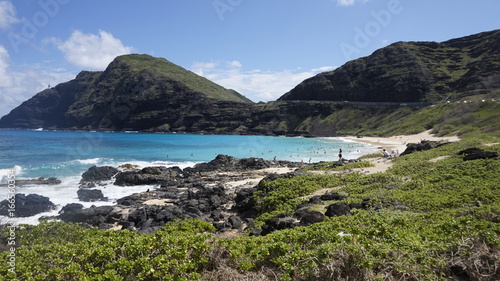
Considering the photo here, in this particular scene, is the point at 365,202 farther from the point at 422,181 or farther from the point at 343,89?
the point at 343,89

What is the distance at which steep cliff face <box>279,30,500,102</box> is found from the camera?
115450 mm

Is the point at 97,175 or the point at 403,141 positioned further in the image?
the point at 403,141

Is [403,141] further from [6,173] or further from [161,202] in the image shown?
[6,173]

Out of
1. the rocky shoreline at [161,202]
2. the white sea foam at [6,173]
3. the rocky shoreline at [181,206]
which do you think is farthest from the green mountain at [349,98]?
the white sea foam at [6,173]

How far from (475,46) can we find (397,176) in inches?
6610

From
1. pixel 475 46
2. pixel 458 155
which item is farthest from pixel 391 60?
pixel 458 155

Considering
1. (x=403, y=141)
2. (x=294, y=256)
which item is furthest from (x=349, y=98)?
(x=294, y=256)

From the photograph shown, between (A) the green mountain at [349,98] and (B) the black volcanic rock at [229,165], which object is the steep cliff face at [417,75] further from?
(B) the black volcanic rock at [229,165]

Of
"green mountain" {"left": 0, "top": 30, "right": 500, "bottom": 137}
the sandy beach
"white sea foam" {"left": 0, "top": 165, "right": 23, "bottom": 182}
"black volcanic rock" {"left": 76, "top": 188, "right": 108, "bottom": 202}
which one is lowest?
"black volcanic rock" {"left": 76, "top": 188, "right": 108, "bottom": 202}

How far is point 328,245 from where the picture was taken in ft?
20.5

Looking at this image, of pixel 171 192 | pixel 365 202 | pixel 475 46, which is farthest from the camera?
pixel 475 46

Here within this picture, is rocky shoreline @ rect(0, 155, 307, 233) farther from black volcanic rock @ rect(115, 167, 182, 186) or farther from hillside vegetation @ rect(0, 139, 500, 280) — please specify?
hillside vegetation @ rect(0, 139, 500, 280)

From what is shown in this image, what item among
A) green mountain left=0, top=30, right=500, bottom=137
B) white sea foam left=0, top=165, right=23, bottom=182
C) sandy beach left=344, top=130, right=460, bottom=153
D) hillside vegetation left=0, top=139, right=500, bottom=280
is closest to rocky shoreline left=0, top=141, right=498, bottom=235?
hillside vegetation left=0, top=139, right=500, bottom=280

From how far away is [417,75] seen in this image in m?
134
